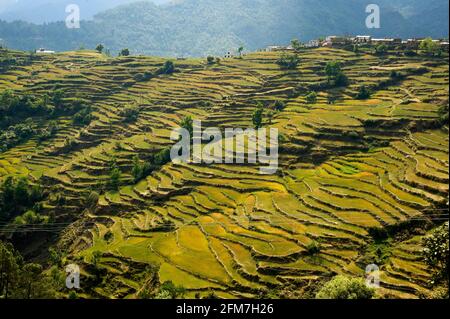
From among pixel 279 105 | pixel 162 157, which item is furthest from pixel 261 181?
pixel 279 105

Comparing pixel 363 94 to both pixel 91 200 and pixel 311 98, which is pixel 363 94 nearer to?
pixel 311 98

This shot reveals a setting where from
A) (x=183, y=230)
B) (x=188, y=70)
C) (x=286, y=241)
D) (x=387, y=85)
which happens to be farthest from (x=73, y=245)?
(x=188, y=70)

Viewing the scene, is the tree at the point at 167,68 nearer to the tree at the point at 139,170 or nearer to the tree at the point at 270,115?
the tree at the point at 270,115
